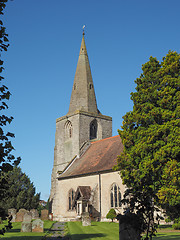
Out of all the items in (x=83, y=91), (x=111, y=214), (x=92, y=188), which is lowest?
(x=111, y=214)

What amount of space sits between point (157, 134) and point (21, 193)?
2540cm

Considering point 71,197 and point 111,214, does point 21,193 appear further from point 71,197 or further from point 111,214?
point 111,214

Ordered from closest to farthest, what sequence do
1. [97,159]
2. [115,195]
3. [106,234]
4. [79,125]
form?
[106,234]
[115,195]
[97,159]
[79,125]

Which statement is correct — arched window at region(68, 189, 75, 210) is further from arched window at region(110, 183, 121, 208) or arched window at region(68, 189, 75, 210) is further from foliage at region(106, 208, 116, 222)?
foliage at region(106, 208, 116, 222)

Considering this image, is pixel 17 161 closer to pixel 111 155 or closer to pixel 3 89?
pixel 3 89

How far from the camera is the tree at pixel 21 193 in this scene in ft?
121

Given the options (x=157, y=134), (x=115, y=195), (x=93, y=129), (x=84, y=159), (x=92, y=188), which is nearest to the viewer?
(x=157, y=134)

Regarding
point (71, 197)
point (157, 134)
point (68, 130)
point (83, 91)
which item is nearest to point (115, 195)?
point (71, 197)

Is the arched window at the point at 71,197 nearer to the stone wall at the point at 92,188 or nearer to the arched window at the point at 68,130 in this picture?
the stone wall at the point at 92,188

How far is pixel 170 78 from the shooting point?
18141mm

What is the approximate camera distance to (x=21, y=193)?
37344 mm

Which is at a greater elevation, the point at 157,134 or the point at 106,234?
the point at 157,134

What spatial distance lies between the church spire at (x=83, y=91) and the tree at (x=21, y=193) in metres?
11.5

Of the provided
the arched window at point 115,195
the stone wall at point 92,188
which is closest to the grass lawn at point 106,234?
the stone wall at point 92,188
